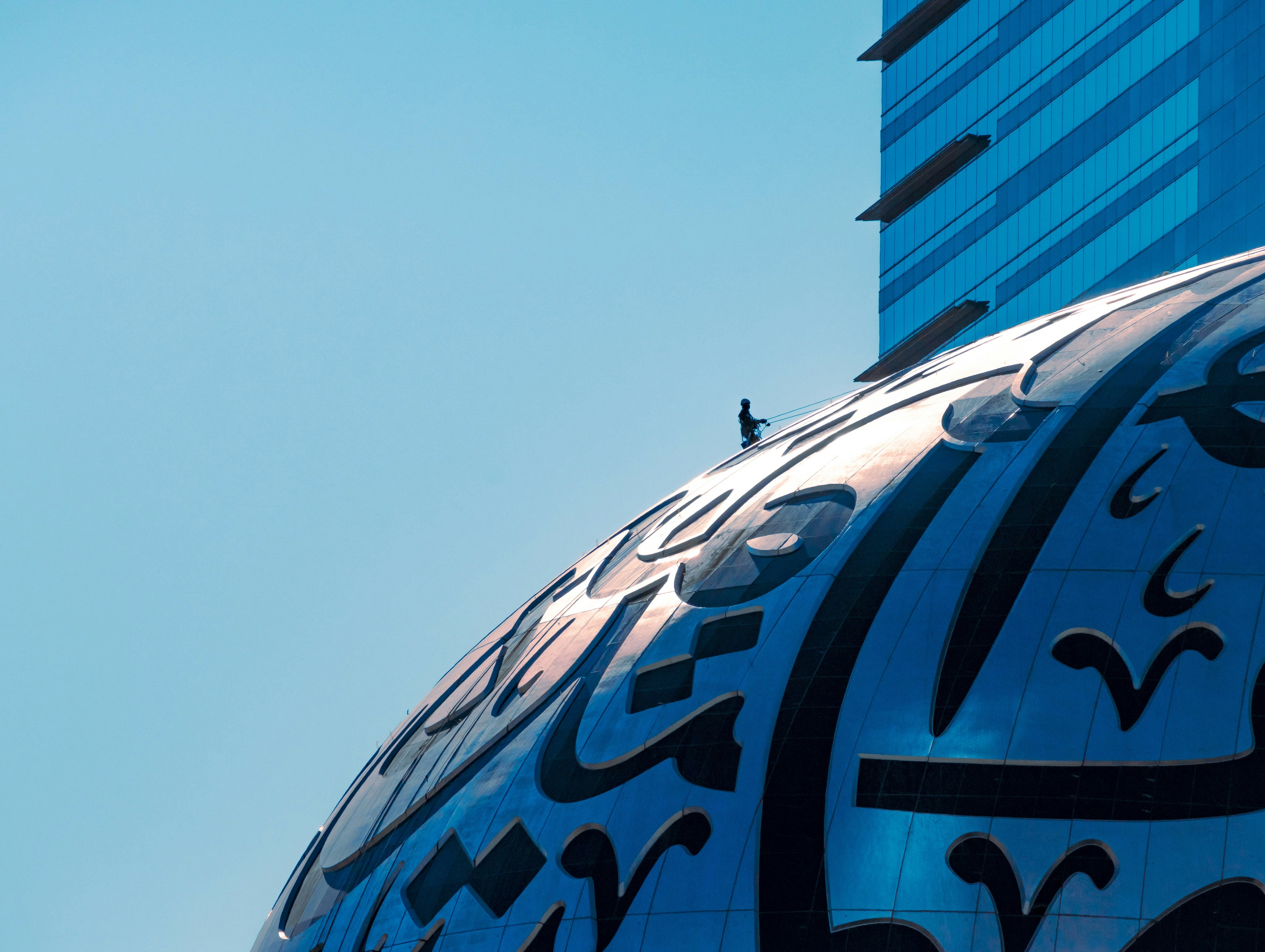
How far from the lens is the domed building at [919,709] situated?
17.8 metres

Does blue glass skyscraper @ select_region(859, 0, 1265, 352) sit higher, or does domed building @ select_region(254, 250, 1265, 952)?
blue glass skyscraper @ select_region(859, 0, 1265, 352)

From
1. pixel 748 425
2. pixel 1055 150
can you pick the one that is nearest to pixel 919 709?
pixel 748 425

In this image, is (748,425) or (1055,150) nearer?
(748,425)

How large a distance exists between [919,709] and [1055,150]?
251 feet

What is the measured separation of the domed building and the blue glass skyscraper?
58.3m

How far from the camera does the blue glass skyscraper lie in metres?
79.6

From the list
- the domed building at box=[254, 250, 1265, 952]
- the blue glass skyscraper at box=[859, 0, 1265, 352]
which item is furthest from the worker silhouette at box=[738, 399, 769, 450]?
the blue glass skyscraper at box=[859, 0, 1265, 352]

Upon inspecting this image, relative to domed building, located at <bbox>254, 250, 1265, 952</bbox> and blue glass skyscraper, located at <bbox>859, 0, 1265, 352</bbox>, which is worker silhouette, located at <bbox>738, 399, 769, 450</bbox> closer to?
domed building, located at <bbox>254, 250, 1265, 952</bbox>

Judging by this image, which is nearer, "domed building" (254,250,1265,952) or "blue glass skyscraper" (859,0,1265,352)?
"domed building" (254,250,1265,952)

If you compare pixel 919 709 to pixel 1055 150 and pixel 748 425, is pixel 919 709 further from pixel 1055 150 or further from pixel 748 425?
pixel 1055 150

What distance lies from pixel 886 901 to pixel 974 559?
4.18m

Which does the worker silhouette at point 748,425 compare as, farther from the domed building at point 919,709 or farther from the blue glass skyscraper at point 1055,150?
the blue glass skyscraper at point 1055,150

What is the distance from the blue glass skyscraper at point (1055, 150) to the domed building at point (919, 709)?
2294 inches

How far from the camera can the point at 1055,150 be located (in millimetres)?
90875
